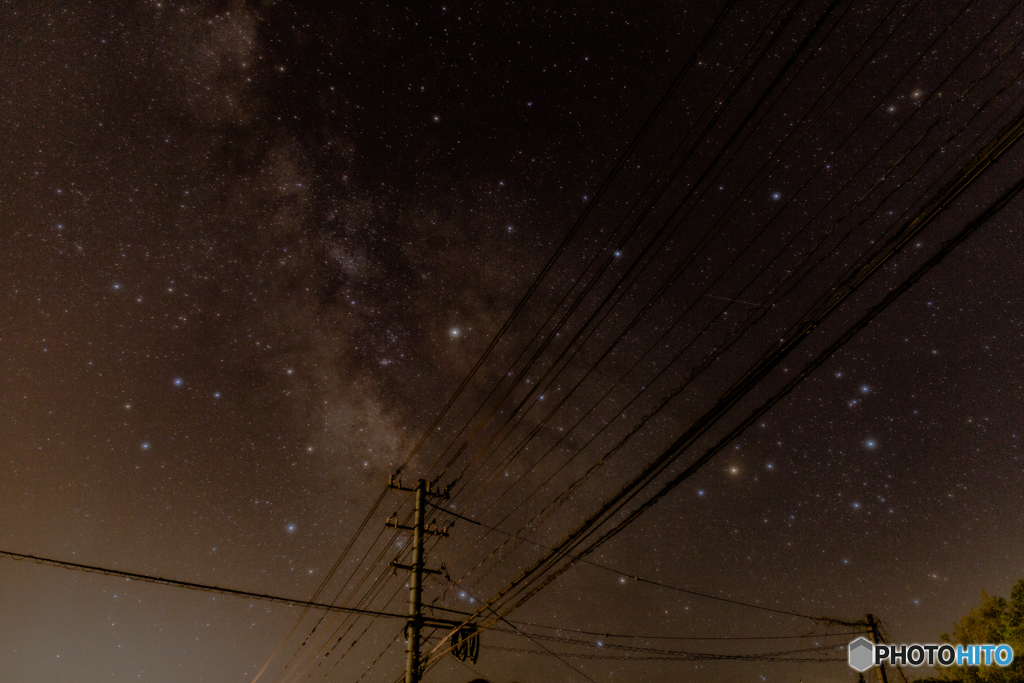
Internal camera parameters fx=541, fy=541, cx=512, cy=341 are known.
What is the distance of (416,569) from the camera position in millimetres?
13469

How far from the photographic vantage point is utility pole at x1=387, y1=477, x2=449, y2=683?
1211 cm

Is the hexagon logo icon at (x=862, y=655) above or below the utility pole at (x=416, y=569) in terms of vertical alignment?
below

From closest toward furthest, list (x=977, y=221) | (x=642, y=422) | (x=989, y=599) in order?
(x=977, y=221)
(x=642, y=422)
(x=989, y=599)

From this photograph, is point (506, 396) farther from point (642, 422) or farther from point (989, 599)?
point (989, 599)

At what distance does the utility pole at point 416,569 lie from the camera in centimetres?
1211

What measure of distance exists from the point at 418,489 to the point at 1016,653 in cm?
2669

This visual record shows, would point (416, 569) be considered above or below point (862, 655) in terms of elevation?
above

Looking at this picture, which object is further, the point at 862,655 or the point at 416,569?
the point at 862,655

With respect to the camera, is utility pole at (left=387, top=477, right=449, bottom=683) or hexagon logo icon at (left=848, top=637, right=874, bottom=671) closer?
utility pole at (left=387, top=477, right=449, bottom=683)

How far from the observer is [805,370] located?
5531 millimetres

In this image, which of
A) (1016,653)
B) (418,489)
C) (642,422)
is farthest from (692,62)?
(1016,653)

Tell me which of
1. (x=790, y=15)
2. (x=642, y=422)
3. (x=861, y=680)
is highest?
(x=790, y=15)

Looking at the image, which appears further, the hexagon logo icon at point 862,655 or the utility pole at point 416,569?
the hexagon logo icon at point 862,655

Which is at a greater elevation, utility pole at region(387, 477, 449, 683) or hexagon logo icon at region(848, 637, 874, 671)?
utility pole at region(387, 477, 449, 683)
